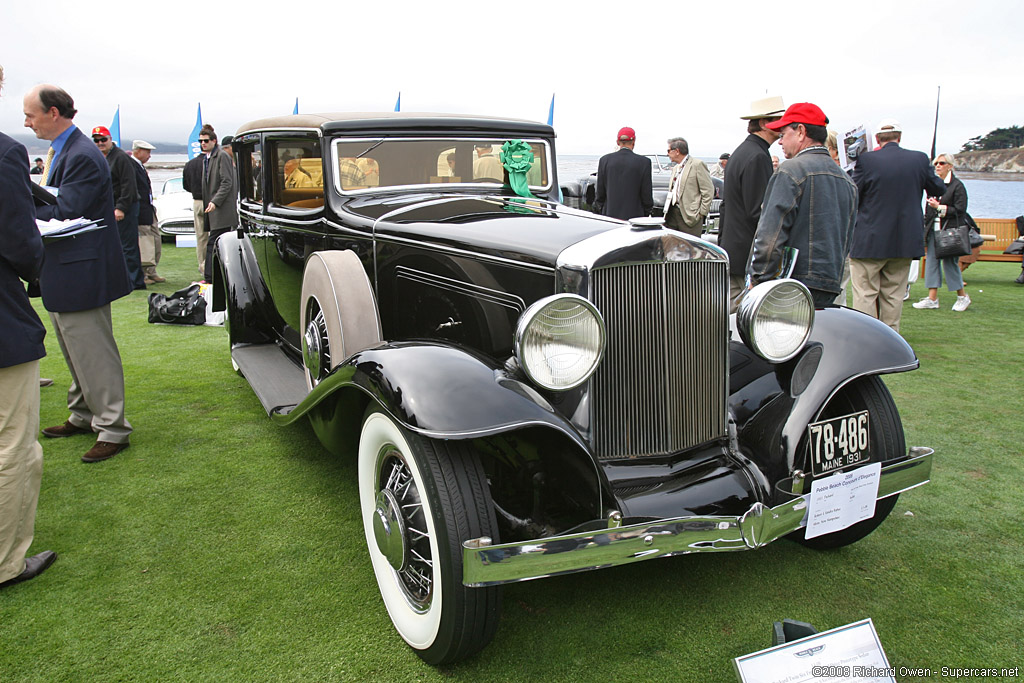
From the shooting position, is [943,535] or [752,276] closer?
[943,535]

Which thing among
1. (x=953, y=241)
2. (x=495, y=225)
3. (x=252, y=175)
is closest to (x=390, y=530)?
(x=495, y=225)

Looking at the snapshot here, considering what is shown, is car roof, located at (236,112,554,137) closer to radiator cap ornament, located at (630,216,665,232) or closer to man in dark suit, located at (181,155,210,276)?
radiator cap ornament, located at (630,216,665,232)

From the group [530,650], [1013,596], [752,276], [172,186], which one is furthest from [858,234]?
[172,186]

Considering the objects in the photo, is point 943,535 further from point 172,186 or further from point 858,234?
point 172,186

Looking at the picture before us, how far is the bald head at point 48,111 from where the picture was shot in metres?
3.19

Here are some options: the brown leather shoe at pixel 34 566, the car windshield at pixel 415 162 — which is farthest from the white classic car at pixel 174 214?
the brown leather shoe at pixel 34 566

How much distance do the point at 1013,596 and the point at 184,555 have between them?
301 centimetres

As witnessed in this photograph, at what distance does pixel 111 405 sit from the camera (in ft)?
11.7

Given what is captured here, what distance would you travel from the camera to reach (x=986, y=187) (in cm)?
2339

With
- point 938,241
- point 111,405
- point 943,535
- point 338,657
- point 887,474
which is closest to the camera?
point 338,657

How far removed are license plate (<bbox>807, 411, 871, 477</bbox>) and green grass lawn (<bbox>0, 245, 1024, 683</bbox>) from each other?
17.5 inches

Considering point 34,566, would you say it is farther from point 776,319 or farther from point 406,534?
point 776,319

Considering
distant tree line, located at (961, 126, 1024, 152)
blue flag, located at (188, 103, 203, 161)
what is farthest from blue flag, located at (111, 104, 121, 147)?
distant tree line, located at (961, 126, 1024, 152)

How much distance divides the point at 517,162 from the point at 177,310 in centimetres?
458
